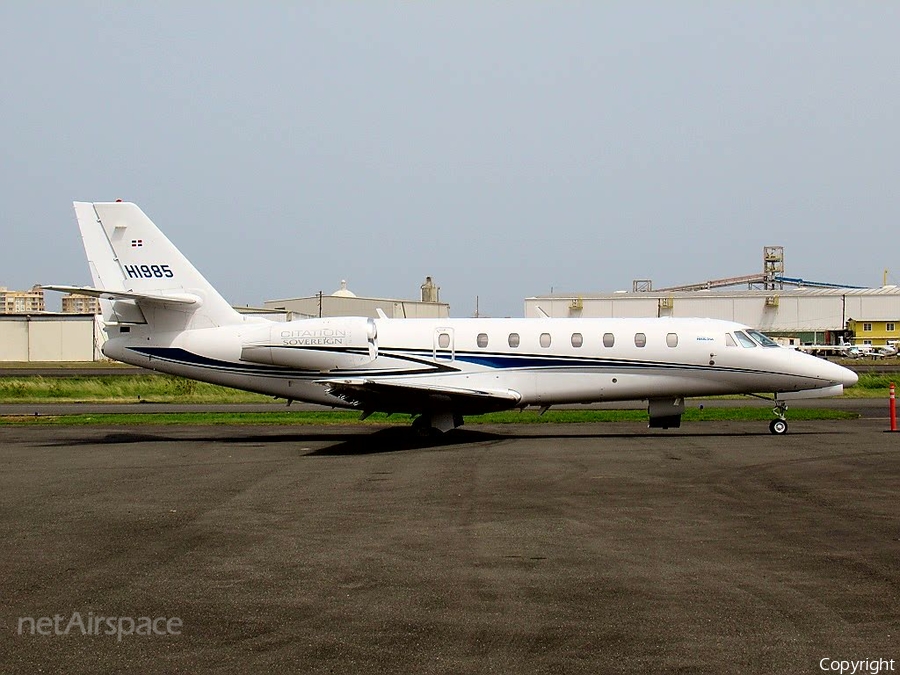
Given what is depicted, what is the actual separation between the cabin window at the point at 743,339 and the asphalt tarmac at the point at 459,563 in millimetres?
4523

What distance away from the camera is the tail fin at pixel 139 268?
22016 mm

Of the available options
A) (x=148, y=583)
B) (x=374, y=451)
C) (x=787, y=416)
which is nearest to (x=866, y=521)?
(x=148, y=583)

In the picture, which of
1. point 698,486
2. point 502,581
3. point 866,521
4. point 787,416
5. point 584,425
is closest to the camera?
point 502,581

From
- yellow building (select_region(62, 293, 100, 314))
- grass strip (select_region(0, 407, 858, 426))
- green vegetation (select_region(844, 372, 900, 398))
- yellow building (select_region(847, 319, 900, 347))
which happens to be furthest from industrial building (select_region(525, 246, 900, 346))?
yellow building (select_region(62, 293, 100, 314))

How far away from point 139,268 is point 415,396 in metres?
7.38

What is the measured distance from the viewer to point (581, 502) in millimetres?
12367

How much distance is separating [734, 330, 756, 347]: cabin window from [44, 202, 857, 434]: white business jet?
0.02 m

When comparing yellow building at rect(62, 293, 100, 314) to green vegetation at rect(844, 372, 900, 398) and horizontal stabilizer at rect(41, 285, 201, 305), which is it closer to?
green vegetation at rect(844, 372, 900, 398)

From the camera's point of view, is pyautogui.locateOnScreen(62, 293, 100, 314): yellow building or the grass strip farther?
pyautogui.locateOnScreen(62, 293, 100, 314): yellow building

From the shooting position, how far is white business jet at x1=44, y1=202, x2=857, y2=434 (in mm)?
21328

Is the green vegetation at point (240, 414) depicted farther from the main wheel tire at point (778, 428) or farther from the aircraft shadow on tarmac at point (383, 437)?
the main wheel tire at point (778, 428)

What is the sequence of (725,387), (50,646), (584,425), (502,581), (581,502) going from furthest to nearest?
(584,425) < (725,387) < (581,502) < (502,581) < (50,646)

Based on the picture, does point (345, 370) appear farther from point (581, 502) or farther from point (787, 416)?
point (787, 416)

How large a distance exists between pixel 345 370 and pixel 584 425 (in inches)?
267
